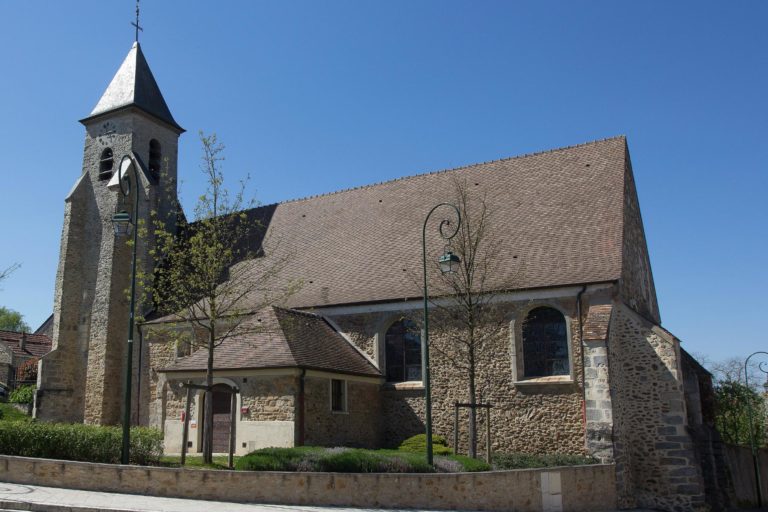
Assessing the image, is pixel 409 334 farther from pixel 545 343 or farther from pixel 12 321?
pixel 12 321

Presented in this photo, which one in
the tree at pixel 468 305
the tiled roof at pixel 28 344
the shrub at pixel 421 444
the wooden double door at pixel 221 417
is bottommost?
the shrub at pixel 421 444

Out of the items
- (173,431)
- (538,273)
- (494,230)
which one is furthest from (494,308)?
(173,431)

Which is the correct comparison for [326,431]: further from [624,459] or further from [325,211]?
[325,211]

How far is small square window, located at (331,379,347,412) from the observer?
68.1 feet

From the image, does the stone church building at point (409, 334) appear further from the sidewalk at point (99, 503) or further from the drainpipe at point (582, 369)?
the sidewalk at point (99, 503)

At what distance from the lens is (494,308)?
21016mm

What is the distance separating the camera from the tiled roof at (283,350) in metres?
19.5

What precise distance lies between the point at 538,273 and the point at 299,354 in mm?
7193

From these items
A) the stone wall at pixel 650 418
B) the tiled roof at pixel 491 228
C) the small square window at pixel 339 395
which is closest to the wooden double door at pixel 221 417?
the small square window at pixel 339 395

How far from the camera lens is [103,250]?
89.9 feet

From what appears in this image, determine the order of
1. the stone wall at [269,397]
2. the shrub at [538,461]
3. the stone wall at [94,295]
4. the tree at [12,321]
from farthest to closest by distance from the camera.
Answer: the tree at [12,321] → the stone wall at [94,295] → the stone wall at [269,397] → the shrub at [538,461]

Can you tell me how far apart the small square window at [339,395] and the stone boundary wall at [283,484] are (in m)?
6.70

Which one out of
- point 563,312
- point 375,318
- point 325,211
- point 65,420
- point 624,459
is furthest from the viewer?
point 325,211

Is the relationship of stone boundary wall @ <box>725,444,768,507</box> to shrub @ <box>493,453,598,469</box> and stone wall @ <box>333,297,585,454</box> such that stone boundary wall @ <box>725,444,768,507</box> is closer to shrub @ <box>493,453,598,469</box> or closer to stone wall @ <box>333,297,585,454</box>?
stone wall @ <box>333,297,585,454</box>
